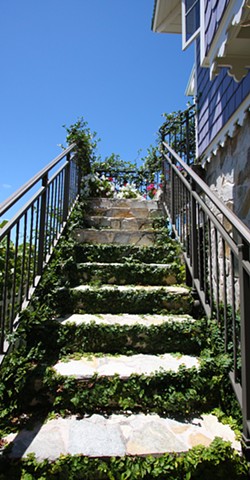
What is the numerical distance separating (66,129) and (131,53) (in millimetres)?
3684

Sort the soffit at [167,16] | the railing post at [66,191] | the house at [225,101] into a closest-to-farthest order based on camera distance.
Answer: the house at [225,101]
the railing post at [66,191]
the soffit at [167,16]

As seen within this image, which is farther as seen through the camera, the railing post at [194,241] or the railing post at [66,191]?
the railing post at [66,191]

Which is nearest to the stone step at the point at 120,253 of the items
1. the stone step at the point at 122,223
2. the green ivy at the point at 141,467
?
the stone step at the point at 122,223

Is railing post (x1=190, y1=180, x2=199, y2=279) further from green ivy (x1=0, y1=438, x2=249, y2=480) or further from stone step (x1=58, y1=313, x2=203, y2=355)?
green ivy (x1=0, y1=438, x2=249, y2=480)

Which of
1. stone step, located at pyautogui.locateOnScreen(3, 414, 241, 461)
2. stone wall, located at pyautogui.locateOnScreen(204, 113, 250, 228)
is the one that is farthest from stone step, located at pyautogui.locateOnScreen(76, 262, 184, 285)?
stone step, located at pyautogui.locateOnScreen(3, 414, 241, 461)

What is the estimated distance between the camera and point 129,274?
10.2ft

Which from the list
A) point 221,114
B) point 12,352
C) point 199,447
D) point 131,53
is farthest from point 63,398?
point 131,53

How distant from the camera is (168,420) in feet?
5.86

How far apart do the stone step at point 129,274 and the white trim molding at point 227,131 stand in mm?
1604

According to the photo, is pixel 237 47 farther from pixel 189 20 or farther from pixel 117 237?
pixel 189 20

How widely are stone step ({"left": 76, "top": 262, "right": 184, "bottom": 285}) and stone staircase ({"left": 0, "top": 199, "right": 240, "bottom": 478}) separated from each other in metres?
0.01

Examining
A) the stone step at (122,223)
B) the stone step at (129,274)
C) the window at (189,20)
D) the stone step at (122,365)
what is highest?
the window at (189,20)

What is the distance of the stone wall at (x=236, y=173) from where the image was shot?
9.50 ft

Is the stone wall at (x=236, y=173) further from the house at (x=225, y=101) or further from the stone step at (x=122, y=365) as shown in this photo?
the stone step at (x=122, y=365)
